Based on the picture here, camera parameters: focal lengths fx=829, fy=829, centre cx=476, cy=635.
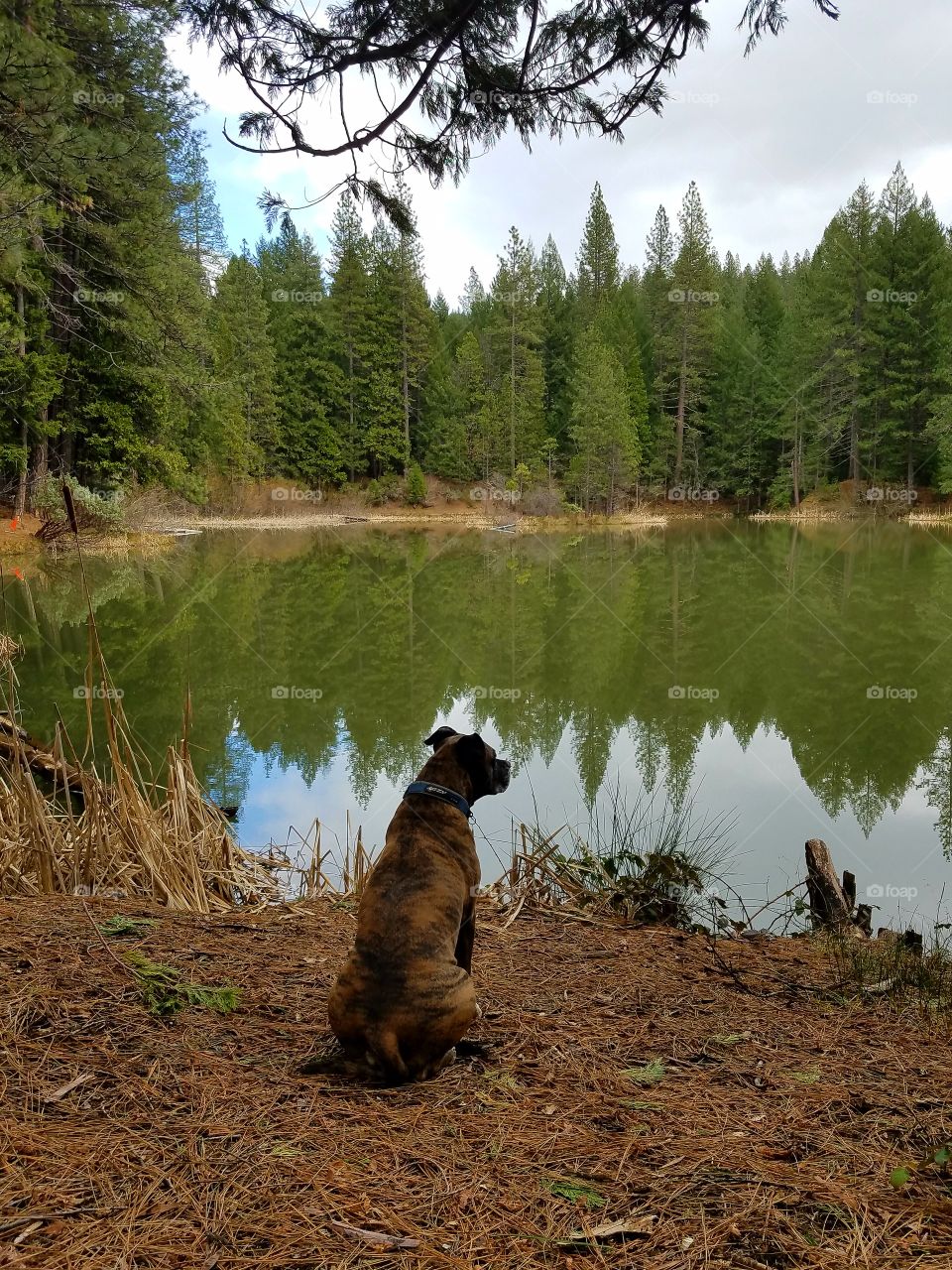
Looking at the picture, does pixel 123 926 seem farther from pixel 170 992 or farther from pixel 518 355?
pixel 518 355

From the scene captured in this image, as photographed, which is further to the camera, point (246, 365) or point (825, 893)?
point (246, 365)

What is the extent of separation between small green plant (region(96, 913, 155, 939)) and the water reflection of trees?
8.53ft

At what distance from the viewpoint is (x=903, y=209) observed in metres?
38.9

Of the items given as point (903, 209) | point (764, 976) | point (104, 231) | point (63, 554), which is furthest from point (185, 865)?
point (903, 209)

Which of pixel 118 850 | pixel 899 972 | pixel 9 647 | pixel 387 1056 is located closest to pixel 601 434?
pixel 9 647

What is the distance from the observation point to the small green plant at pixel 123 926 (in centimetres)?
315

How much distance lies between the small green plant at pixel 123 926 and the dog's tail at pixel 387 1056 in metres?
1.35

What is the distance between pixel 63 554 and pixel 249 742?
16.4 meters

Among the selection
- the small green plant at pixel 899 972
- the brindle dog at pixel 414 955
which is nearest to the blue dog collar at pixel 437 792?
the brindle dog at pixel 414 955

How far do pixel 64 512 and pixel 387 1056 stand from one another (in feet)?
71.0

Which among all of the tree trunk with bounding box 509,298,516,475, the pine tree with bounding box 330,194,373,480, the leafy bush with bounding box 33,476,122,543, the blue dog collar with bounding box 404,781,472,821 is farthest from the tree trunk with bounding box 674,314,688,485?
the blue dog collar with bounding box 404,781,472,821

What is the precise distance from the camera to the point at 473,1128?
200 centimetres

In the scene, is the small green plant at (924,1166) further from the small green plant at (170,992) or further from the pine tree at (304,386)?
the pine tree at (304,386)

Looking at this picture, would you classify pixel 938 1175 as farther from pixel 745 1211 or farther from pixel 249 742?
pixel 249 742
